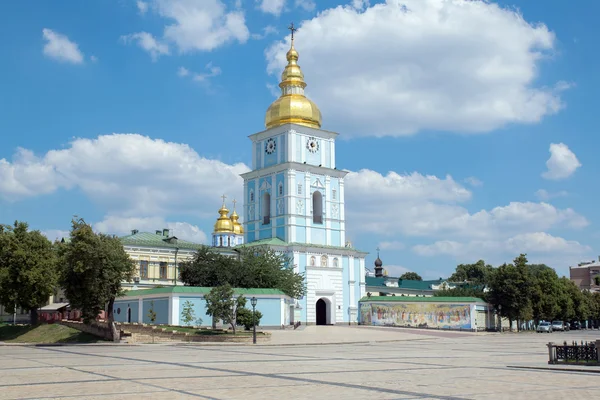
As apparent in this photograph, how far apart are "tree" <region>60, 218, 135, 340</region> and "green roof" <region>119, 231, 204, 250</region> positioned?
19.8 m

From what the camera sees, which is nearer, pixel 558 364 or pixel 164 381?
pixel 164 381

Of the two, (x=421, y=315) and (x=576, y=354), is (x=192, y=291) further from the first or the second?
(x=576, y=354)

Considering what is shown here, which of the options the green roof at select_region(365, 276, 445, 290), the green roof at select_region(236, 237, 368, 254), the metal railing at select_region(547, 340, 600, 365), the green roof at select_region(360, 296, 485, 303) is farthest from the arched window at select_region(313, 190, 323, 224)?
the metal railing at select_region(547, 340, 600, 365)

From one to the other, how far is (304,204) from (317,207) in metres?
2.83

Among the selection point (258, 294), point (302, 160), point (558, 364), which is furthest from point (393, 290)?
point (558, 364)

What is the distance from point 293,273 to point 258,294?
869cm

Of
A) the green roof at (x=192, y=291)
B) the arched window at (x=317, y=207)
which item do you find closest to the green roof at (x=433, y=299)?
the arched window at (x=317, y=207)

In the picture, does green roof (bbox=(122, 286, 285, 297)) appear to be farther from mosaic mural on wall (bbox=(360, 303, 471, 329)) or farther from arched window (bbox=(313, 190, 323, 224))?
arched window (bbox=(313, 190, 323, 224))

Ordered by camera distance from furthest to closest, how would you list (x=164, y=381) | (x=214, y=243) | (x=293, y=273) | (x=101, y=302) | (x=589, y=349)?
(x=214, y=243) → (x=293, y=273) → (x=101, y=302) → (x=589, y=349) → (x=164, y=381)

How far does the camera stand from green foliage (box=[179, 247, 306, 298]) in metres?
55.4

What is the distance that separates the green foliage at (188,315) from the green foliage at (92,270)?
7.38 m

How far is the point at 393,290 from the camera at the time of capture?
298 ft

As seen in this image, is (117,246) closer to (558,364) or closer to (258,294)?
(258,294)

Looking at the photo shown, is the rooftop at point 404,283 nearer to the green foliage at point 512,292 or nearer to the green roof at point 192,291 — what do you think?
the green foliage at point 512,292
